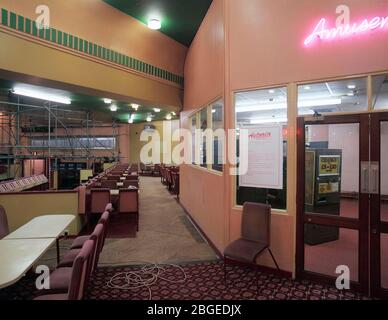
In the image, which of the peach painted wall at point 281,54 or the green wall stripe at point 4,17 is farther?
the green wall stripe at point 4,17

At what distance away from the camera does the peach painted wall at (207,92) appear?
379 cm

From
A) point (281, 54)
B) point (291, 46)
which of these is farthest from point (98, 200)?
point (291, 46)

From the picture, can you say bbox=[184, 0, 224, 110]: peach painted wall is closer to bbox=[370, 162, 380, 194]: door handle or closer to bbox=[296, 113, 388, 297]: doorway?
bbox=[296, 113, 388, 297]: doorway

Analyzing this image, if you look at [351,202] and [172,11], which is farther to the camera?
[172,11]

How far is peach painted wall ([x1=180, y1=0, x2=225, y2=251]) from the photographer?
12.4 ft

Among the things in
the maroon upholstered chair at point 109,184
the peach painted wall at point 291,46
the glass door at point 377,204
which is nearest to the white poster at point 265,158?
the peach painted wall at point 291,46

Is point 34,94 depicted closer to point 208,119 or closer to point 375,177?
point 208,119

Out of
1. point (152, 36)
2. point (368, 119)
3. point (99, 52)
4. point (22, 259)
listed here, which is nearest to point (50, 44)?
point (99, 52)

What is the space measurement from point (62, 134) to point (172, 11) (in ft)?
36.4

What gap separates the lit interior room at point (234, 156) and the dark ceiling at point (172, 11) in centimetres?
3

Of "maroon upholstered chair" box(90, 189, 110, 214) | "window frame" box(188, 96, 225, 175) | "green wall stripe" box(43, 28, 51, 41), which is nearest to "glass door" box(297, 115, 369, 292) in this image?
"window frame" box(188, 96, 225, 175)

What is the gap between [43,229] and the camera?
2.79 meters

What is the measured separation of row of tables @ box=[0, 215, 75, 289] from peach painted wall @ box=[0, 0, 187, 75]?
2.98 meters

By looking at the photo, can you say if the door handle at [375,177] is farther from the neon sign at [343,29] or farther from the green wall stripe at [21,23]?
the green wall stripe at [21,23]
